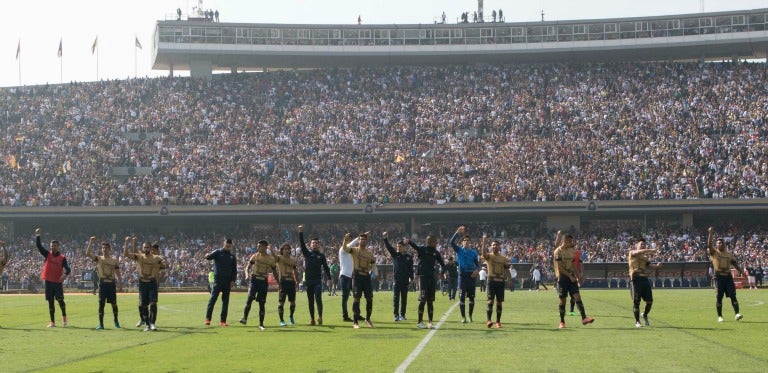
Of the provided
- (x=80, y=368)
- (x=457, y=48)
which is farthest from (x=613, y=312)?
(x=457, y=48)

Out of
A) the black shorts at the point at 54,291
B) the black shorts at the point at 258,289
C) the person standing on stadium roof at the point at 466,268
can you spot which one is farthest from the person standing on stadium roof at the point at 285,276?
the black shorts at the point at 54,291

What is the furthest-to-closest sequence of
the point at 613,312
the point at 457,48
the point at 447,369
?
the point at 457,48
the point at 613,312
the point at 447,369

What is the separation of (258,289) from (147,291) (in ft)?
8.25

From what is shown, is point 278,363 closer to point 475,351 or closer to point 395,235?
point 475,351

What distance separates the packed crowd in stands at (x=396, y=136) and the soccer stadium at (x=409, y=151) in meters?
0.16

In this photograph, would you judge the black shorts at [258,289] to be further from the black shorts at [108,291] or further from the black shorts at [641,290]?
the black shorts at [641,290]

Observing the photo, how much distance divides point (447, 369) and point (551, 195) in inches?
2146

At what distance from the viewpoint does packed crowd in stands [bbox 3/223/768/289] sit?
6291cm

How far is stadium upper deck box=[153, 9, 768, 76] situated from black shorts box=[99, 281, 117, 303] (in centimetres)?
6332

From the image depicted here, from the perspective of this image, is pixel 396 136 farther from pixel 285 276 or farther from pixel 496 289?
pixel 496 289

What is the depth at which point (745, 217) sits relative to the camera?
70.8m

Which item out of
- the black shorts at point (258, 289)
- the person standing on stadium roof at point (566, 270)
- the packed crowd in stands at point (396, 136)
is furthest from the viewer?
the packed crowd in stands at point (396, 136)

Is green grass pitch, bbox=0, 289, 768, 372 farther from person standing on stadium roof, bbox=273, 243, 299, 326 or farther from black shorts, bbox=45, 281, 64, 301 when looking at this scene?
black shorts, bbox=45, 281, 64, 301

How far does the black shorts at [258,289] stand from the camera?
2512cm
